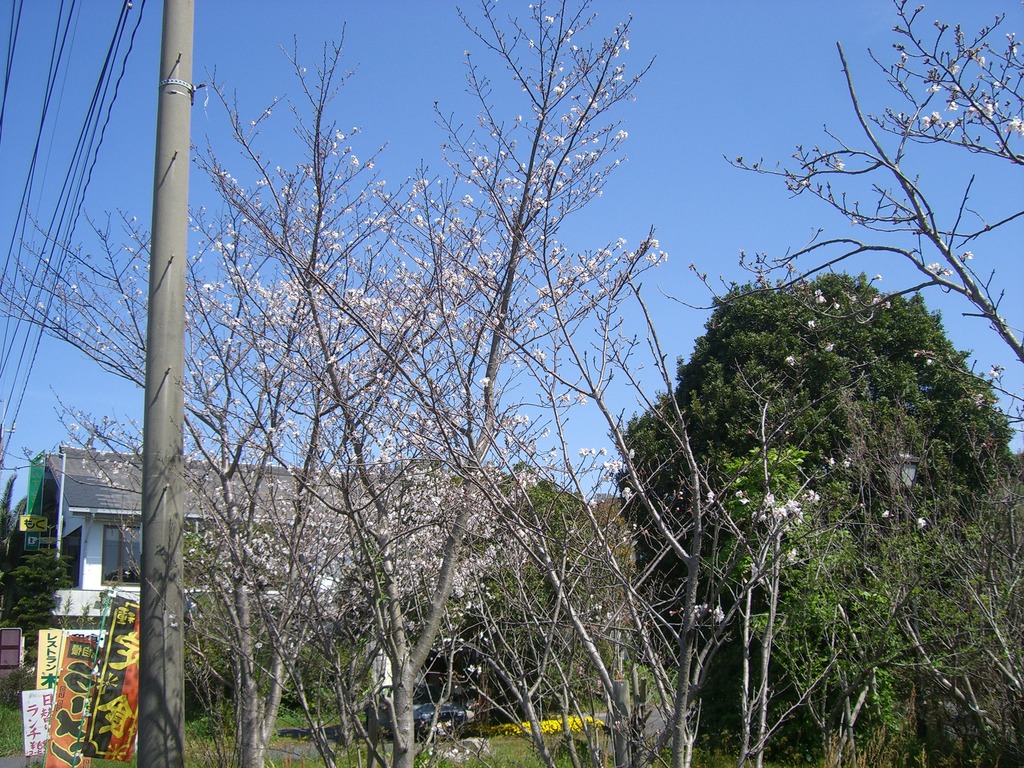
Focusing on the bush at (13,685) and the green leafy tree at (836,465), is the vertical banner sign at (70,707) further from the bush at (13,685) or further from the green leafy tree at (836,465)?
A: the bush at (13,685)

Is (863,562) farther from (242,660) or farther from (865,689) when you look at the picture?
(242,660)

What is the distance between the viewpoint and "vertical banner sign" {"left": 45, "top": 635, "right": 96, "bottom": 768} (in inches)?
364

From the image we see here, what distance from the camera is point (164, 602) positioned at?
13.1 ft

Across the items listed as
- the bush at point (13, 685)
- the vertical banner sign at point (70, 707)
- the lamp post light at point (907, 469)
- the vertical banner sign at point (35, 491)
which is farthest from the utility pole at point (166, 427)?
the vertical banner sign at point (35, 491)

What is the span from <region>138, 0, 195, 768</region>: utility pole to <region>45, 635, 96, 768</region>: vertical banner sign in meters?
6.48

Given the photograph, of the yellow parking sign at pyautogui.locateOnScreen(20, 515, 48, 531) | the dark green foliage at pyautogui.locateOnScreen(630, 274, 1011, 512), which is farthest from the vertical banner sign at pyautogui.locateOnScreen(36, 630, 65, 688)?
the yellow parking sign at pyautogui.locateOnScreen(20, 515, 48, 531)

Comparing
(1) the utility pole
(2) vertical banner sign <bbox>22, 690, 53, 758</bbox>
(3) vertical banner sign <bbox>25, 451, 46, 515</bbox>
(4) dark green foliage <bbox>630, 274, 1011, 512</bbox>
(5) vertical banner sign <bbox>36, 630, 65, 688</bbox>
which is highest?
(3) vertical banner sign <bbox>25, 451, 46, 515</bbox>

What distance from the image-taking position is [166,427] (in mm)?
4125

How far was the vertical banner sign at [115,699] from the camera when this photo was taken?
6836mm

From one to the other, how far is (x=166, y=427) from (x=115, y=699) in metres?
3.91

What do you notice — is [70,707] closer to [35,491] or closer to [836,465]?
[836,465]

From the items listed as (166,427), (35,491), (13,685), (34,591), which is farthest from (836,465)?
(35,491)

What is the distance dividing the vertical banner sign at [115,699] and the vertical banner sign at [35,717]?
499 cm

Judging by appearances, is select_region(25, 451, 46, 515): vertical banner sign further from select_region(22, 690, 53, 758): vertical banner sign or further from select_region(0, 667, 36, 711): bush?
select_region(22, 690, 53, 758): vertical banner sign
